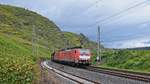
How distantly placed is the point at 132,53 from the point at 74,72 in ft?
97.6

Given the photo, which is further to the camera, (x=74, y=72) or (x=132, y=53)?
(x=132, y=53)

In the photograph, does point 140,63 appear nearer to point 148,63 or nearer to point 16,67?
point 148,63

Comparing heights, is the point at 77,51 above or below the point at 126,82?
above

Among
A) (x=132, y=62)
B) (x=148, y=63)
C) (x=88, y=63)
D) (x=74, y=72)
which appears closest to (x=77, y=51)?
(x=88, y=63)

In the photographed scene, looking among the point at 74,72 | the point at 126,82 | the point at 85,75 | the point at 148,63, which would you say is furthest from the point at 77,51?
the point at 126,82

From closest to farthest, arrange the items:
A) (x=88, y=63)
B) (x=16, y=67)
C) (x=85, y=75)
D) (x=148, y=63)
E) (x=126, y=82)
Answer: (x=16, y=67), (x=126, y=82), (x=85, y=75), (x=148, y=63), (x=88, y=63)

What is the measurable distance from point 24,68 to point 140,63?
150 feet

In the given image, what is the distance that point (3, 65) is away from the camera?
19672 millimetres

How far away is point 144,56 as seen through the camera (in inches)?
2773

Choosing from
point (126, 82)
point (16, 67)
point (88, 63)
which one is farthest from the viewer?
point (88, 63)

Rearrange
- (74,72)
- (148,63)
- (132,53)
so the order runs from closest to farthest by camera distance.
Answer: (74,72), (148,63), (132,53)

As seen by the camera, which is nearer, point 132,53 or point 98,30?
point 132,53

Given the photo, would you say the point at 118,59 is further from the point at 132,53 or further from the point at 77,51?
the point at 77,51

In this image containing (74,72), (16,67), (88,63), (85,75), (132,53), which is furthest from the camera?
(132,53)
